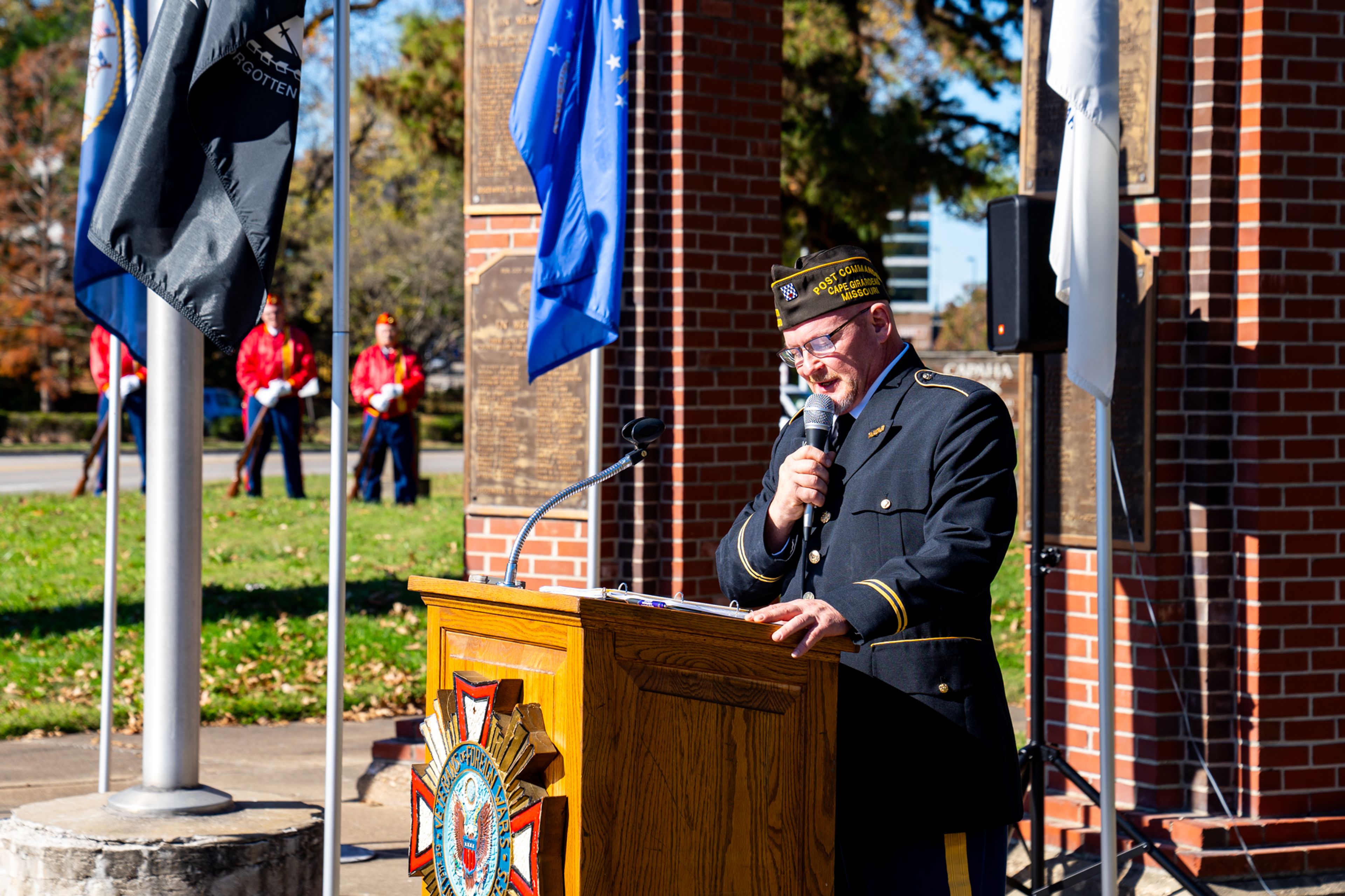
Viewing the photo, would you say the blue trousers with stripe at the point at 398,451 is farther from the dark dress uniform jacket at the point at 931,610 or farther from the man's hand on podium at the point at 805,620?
the man's hand on podium at the point at 805,620

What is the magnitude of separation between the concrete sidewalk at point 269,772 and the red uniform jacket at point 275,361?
28.0 ft

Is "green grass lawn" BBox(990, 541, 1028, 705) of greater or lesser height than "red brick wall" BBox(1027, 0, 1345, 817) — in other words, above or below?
below

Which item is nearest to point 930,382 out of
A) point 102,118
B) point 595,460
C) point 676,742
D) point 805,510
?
point 805,510

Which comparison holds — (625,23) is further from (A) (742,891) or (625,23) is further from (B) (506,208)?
(A) (742,891)

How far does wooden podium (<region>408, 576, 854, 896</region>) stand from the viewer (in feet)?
9.04

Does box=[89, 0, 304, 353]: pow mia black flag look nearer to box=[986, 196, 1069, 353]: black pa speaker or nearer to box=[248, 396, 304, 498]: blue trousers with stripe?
box=[986, 196, 1069, 353]: black pa speaker

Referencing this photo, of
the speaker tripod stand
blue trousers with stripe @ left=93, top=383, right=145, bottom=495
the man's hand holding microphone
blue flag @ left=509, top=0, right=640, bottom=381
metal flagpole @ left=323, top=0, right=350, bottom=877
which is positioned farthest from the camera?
blue trousers with stripe @ left=93, top=383, right=145, bottom=495

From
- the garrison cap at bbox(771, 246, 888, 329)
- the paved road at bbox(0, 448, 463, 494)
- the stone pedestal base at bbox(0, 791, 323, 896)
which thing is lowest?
the stone pedestal base at bbox(0, 791, 323, 896)

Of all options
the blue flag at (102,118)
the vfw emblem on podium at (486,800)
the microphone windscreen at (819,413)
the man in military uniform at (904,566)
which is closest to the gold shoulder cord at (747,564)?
the man in military uniform at (904,566)

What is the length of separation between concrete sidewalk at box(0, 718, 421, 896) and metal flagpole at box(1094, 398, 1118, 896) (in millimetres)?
2591

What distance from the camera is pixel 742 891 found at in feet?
9.48

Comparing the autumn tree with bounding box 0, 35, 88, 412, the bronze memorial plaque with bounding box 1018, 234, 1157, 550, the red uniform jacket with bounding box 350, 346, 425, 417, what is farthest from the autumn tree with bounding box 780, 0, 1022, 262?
the autumn tree with bounding box 0, 35, 88, 412

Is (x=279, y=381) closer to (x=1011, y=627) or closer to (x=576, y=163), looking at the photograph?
(x=1011, y=627)

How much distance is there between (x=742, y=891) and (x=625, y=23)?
3.78 m
